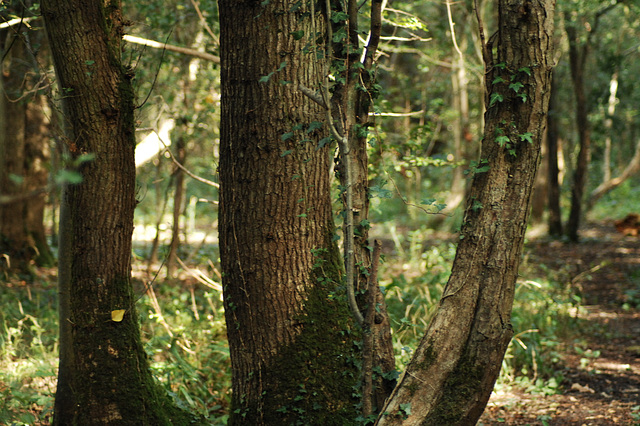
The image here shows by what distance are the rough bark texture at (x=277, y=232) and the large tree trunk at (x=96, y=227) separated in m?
0.75

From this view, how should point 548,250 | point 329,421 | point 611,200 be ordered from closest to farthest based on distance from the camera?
point 329,421 → point 548,250 → point 611,200

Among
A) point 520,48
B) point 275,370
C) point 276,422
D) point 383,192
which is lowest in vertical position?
point 276,422

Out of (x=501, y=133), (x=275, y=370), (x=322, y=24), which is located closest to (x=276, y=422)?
(x=275, y=370)

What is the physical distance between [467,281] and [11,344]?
4.62 metres

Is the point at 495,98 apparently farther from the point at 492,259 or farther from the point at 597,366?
the point at 597,366

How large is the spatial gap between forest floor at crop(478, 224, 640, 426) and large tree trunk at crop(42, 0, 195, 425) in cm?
283

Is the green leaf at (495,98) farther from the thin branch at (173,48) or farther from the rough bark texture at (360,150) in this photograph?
the thin branch at (173,48)

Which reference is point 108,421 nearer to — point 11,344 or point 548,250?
point 11,344

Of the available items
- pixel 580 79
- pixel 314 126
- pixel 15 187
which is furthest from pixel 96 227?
pixel 580 79

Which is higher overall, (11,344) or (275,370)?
(275,370)

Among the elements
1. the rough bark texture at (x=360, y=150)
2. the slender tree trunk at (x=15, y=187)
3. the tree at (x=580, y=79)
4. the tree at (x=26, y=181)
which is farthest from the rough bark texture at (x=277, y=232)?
the tree at (x=580, y=79)

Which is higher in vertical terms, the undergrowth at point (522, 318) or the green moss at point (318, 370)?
the green moss at point (318, 370)

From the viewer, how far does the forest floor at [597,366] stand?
4562 millimetres

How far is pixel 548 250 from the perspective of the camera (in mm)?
11648
